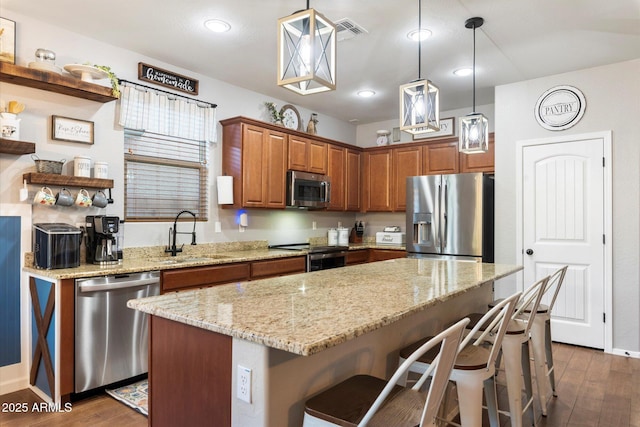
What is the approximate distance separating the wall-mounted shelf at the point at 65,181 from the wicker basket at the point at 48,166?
62 millimetres

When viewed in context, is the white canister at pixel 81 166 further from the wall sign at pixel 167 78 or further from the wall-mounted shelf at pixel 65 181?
the wall sign at pixel 167 78

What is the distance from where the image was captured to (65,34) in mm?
3146

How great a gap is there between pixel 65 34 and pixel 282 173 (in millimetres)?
2333

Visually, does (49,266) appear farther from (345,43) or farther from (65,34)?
(345,43)

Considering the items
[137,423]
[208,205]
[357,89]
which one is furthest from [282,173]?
[137,423]

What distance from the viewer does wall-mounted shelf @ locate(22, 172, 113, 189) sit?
285 centimetres

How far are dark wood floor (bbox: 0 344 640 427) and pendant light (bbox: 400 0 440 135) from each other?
1.85m

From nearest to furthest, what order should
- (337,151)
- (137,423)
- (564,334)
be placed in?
(137,423) → (564,334) → (337,151)

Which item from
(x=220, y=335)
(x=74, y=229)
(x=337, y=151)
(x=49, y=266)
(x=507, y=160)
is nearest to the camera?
(x=220, y=335)

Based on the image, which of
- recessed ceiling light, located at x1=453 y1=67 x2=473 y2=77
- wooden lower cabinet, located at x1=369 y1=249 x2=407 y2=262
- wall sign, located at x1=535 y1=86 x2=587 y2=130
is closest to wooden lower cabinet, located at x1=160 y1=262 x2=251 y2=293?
wooden lower cabinet, located at x1=369 y1=249 x2=407 y2=262

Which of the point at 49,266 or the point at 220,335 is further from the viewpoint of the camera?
the point at 49,266

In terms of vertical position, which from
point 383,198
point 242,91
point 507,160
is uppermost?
point 242,91

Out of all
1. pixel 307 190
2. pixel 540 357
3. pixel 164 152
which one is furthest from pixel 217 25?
pixel 540 357

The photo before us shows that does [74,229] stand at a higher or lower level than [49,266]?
higher
